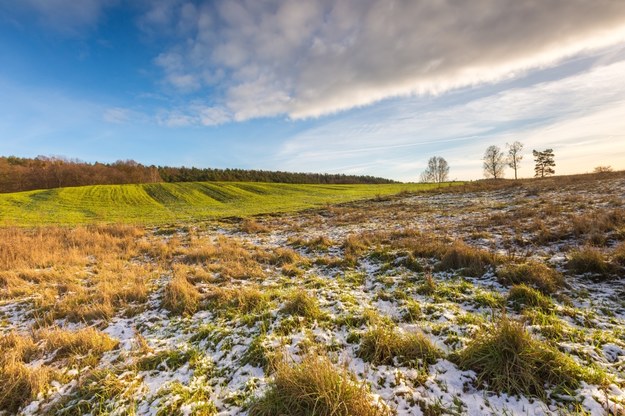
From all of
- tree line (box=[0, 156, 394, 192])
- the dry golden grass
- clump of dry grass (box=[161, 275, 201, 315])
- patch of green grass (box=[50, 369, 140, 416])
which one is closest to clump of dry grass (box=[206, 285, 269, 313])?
clump of dry grass (box=[161, 275, 201, 315])

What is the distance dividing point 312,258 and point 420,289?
467 cm

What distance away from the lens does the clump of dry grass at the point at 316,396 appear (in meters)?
3.09

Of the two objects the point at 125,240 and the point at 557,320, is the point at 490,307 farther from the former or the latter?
the point at 125,240

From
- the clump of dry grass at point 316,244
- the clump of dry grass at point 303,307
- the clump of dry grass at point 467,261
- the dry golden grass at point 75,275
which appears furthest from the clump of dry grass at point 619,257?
the dry golden grass at point 75,275

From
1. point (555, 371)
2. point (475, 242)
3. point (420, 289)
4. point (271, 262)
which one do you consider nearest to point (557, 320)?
point (555, 371)

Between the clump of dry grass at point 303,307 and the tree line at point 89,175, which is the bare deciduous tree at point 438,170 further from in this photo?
the clump of dry grass at point 303,307

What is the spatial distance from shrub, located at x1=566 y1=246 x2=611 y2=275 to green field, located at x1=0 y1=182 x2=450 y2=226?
24.9 metres

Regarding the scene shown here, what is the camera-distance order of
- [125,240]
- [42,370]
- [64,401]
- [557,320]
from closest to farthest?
[64,401] < [42,370] < [557,320] < [125,240]

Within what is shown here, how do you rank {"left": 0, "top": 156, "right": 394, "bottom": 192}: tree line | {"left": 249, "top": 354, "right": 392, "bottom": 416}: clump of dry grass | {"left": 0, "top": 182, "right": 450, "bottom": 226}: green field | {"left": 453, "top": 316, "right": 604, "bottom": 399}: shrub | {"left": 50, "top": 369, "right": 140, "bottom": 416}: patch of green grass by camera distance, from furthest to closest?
1. {"left": 0, "top": 156, "right": 394, "bottom": 192}: tree line
2. {"left": 0, "top": 182, "right": 450, "bottom": 226}: green field
3. {"left": 50, "top": 369, "right": 140, "bottom": 416}: patch of green grass
4. {"left": 453, "top": 316, "right": 604, "bottom": 399}: shrub
5. {"left": 249, "top": 354, "right": 392, "bottom": 416}: clump of dry grass

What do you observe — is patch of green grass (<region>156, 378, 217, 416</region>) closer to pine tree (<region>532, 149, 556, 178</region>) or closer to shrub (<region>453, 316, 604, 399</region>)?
shrub (<region>453, 316, 604, 399</region>)

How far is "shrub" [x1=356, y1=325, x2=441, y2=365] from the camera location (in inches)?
163

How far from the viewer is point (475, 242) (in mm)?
10148

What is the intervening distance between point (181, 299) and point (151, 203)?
142 ft

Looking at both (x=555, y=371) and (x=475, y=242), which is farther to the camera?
(x=475, y=242)
